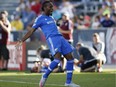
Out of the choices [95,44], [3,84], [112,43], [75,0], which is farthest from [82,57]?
[75,0]

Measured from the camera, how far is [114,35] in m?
26.7

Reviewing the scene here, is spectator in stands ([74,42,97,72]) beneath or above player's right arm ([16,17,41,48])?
beneath

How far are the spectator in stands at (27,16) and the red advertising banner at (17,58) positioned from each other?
6.76 metres

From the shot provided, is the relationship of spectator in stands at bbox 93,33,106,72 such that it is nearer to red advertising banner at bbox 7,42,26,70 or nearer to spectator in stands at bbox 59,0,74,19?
red advertising banner at bbox 7,42,26,70

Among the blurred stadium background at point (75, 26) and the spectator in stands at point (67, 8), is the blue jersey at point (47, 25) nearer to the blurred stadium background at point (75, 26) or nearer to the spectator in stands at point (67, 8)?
the blurred stadium background at point (75, 26)

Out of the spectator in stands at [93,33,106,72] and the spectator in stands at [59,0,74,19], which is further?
the spectator in stands at [59,0,74,19]

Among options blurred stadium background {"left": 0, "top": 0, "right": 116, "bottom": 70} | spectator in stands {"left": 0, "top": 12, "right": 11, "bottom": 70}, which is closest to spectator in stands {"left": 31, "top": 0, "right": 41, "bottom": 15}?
blurred stadium background {"left": 0, "top": 0, "right": 116, "bottom": 70}

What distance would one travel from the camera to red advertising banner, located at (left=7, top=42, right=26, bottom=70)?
23734 millimetres

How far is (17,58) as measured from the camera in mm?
24062

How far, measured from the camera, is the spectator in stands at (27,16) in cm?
3142

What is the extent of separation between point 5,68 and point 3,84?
25.5 feet

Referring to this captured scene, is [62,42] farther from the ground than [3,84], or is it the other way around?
[62,42]

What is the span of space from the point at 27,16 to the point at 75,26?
3.19 meters

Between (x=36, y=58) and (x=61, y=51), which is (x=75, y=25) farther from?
(x=61, y=51)
